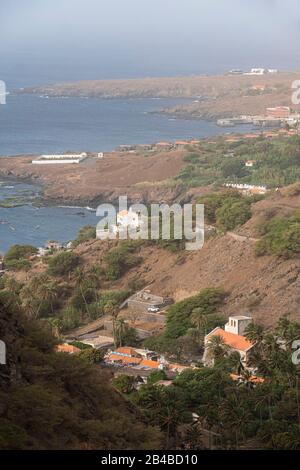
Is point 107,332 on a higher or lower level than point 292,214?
lower

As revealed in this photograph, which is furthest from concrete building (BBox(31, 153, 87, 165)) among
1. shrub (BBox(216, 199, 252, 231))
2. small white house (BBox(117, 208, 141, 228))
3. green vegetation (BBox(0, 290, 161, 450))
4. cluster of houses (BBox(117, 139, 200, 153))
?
green vegetation (BBox(0, 290, 161, 450))

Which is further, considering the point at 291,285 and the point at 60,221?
the point at 60,221

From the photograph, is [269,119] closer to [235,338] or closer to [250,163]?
[250,163]

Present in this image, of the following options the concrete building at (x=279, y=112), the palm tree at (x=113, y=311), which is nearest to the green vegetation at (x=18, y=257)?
the palm tree at (x=113, y=311)

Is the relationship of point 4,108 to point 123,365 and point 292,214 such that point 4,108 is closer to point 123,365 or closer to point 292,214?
point 292,214

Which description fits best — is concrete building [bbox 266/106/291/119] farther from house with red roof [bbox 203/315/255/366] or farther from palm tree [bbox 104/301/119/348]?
house with red roof [bbox 203/315/255/366]

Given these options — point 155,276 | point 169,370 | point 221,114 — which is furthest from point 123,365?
point 221,114
